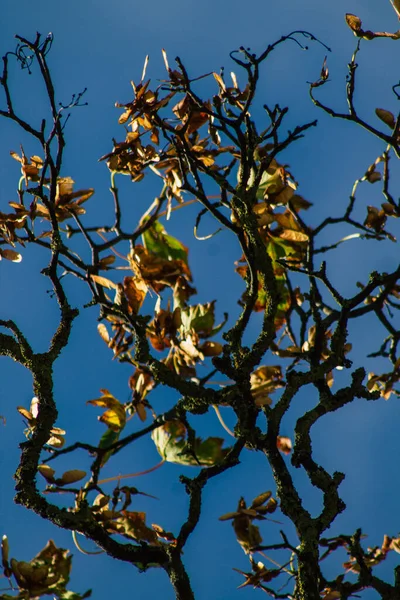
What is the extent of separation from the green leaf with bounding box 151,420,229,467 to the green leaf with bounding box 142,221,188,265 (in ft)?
2.09

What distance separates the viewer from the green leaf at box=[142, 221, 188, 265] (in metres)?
2.38

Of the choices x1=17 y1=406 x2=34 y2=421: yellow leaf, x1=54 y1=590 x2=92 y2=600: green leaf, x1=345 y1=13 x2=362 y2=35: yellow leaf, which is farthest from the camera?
x1=345 y1=13 x2=362 y2=35: yellow leaf

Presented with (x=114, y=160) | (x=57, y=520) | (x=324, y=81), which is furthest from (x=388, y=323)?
(x=57, y=520)

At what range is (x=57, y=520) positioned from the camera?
189cm

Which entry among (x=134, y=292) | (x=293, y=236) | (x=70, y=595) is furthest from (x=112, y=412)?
(x=293, y=236)

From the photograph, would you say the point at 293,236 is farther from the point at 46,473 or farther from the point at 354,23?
the point at 46,473

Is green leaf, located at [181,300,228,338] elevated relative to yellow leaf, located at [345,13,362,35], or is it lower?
lower

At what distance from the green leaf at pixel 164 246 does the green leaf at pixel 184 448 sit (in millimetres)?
638

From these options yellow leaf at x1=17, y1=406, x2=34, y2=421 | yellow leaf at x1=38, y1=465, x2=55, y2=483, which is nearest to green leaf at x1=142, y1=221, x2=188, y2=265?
yellow leaf at x1=17, y1=406, x2=34, y2=421

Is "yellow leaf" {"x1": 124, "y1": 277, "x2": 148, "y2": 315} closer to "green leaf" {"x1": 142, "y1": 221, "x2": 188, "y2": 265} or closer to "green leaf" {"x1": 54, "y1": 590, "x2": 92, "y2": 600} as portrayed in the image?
"green leaf" {"x1": 142, "y1": 221, "x2": 188, "y2": 265}

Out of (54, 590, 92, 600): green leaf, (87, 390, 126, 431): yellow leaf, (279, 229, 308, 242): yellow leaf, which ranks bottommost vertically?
(54, 590, 92, 600): green leaf

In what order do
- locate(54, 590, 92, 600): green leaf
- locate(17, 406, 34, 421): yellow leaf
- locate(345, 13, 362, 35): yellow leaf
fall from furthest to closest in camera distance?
locate(345, 13, 362, 35): yellow leaf → locate(17, 406, 34, 421): yellow leaf → locate(54, 590, 92, 600): green leaf

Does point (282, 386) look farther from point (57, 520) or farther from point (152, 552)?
point (57, 520)

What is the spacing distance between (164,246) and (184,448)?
780 millimetres
